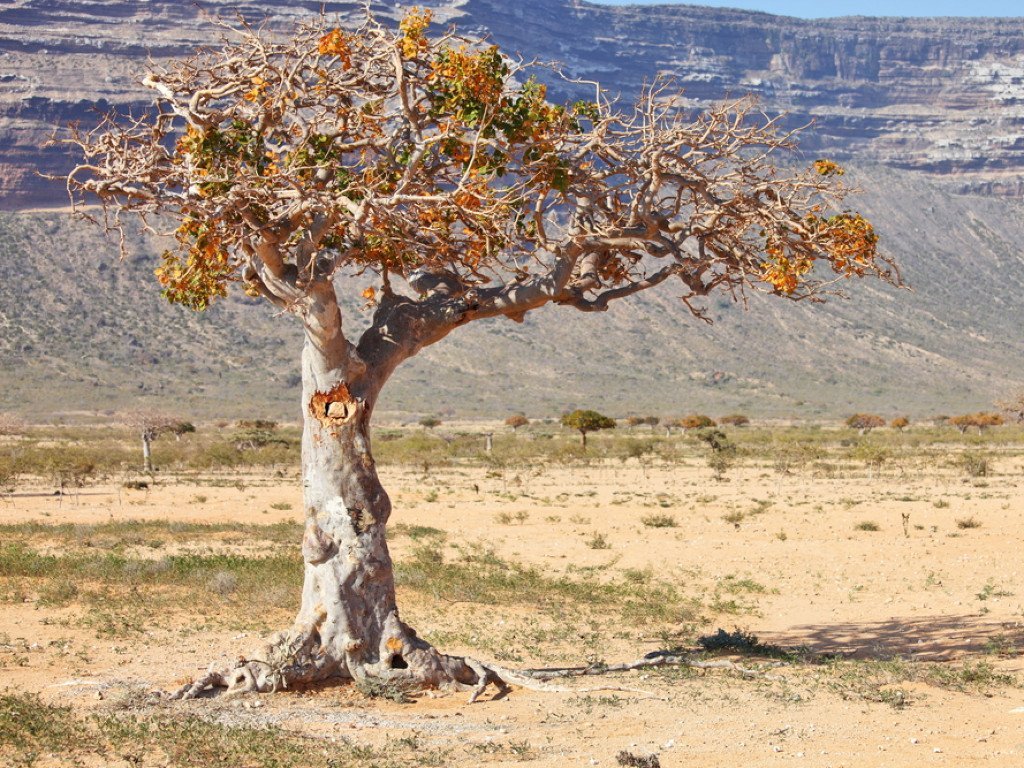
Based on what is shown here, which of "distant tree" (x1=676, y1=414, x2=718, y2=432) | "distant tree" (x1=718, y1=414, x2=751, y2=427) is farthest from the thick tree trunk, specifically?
"distant tree" (x1=718, y1=414, x2=751, y2=427)

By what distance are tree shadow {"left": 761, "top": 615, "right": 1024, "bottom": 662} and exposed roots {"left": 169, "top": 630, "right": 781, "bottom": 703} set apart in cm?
306

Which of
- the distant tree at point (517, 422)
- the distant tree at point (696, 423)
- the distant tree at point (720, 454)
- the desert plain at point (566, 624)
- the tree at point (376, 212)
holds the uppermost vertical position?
the tree at point (376, 212)

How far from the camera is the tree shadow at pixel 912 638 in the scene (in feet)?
39.8

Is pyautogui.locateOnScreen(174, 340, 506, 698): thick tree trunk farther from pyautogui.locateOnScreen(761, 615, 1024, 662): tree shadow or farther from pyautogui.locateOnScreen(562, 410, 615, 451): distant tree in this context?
pyautogui.locateOnScreen(562, 410, 615, 451): distant tree

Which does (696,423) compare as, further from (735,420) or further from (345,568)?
(345,568)

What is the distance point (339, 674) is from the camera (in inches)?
406

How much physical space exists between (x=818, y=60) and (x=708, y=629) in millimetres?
149004

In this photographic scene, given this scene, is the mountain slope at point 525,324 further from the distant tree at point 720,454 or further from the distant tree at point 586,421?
the distant tree at point 720,454

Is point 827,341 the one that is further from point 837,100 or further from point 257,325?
point 837,100

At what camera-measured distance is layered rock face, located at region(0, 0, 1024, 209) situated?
425 feet

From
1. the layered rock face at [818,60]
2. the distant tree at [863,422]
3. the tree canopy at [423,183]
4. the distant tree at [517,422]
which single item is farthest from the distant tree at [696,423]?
the layered rock face at [818,60]

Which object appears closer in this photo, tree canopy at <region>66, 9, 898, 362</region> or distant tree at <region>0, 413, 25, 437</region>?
tree canopy at <region>66, 9, 898, 362</region>

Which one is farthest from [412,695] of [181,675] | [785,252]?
[785,252]

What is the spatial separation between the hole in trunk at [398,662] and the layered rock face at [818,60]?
106147mm
